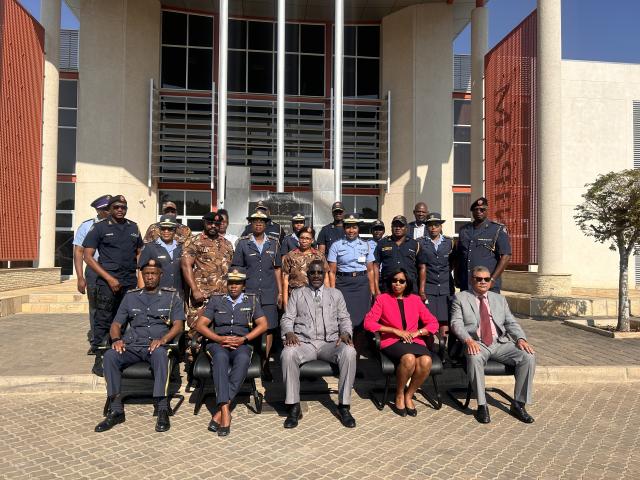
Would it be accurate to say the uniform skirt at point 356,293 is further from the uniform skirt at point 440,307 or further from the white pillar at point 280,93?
the white pillar at point 280,93

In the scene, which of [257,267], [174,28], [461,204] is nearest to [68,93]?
[174,28]

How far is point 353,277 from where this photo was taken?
5875mm

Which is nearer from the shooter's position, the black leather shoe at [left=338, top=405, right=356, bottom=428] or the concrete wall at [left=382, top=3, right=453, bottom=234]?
the black leather shoe at [left=338, top=405, right=356, bottom=428]

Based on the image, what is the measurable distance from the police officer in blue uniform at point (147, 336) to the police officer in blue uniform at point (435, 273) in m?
2.96

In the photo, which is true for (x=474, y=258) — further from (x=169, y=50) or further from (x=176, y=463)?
(x=169, y=50)

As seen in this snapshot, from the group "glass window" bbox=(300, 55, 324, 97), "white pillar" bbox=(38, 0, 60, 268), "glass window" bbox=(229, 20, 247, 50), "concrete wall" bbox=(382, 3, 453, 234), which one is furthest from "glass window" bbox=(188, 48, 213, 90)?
"concrete wall" bbox=(382, 3, 453, 234)

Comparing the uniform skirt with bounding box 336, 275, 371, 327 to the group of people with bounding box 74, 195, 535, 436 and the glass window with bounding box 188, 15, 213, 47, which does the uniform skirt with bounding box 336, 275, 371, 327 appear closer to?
the group of people with bounding box 74, 195, 535, 436

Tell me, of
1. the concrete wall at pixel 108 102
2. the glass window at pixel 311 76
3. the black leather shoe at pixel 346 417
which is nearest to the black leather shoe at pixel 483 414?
the black leather shoe at pixel 346 417

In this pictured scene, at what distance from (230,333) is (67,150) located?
15.9m

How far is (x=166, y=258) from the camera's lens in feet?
18.1

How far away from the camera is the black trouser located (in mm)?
5395

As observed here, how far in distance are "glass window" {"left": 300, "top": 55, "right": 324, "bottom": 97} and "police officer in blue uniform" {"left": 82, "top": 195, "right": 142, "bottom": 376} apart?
1518 centimetres

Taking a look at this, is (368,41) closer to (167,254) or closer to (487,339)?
(167,254)

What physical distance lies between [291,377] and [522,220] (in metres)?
11.2
